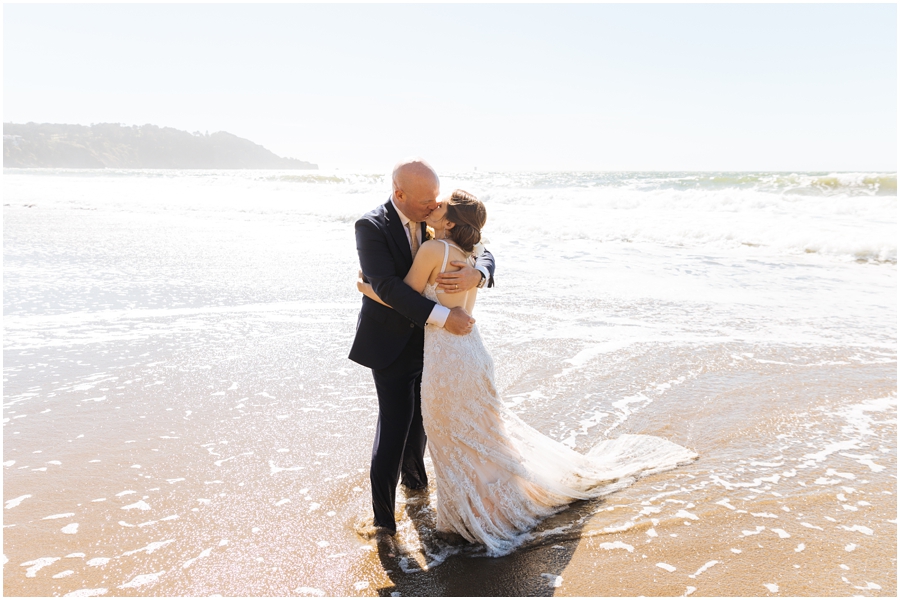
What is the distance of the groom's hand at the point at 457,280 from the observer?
10.2 ft

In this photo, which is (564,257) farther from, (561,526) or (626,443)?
(561,526)

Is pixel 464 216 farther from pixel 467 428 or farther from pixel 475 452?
pixel 475 452

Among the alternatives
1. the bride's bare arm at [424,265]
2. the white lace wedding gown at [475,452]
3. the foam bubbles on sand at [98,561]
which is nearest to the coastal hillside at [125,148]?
the foam bubbles on sand at [98,561]

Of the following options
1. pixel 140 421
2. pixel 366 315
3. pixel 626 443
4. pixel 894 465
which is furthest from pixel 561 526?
pixel 140 421

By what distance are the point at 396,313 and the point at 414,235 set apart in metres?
0.42

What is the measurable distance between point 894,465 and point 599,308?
4.48m

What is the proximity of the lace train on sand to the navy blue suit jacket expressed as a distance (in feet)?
0.51

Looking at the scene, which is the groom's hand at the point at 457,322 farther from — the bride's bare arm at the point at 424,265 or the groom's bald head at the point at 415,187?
the groom's bald head at the point at 415,187

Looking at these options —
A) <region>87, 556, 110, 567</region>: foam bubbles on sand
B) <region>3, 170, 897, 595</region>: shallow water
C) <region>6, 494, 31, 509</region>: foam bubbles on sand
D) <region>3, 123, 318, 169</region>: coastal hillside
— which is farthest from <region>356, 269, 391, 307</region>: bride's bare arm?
<region>3, 123, 318, 169</region>: coastal hillside

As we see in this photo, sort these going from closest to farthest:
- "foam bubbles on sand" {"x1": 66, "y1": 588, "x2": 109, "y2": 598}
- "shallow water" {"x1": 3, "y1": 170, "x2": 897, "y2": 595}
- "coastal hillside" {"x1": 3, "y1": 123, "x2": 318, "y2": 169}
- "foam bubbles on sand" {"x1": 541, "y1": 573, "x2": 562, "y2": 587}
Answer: "foam bubbles on sand" {"x1": 66, "y1": 588, "x2": 109, "y2": 598}, "foam bubbles on sand" {"x1": 541, "y1": 573, "x2": 562, "y2": 587}, "shallow water" {"x1": 3, "y1": 170, "x2": 897, "y2": 595}, "coastal hillside" {"x1": 3, "y1": 123, "x2": 318, "y2": 169}

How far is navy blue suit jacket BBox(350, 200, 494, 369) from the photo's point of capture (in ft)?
10.0

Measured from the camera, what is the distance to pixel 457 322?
314 centimetres

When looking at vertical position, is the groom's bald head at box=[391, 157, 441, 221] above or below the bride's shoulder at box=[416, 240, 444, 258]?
above

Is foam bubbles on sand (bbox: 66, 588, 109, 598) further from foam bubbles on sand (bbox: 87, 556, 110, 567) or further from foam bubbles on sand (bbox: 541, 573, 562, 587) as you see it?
foam bubbles on sand (bbox: 541, 573, 562, 587)
